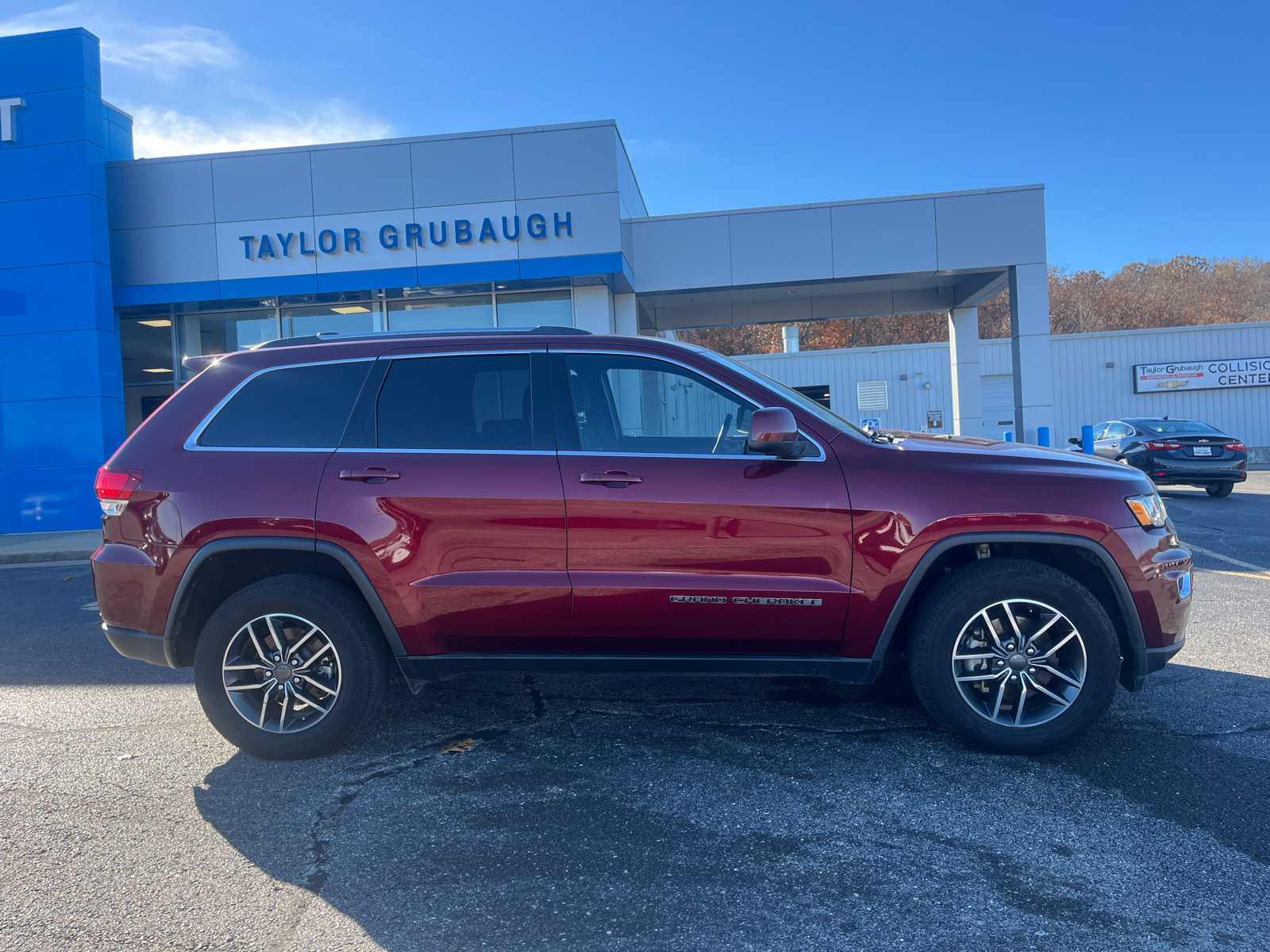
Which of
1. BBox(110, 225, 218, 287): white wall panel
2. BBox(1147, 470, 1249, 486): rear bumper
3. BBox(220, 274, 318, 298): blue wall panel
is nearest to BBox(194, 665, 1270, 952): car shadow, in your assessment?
BBox(220, 274, 318, 298): blue wall panel

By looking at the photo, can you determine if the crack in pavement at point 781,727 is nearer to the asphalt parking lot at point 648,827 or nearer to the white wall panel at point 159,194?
the asphalt parking lot at point 648,827

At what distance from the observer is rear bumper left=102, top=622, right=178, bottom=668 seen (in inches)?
153

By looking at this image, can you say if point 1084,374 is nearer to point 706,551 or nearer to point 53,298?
point 53,298

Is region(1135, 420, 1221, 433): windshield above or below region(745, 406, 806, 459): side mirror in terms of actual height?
above

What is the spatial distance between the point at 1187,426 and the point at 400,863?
16.9 metres

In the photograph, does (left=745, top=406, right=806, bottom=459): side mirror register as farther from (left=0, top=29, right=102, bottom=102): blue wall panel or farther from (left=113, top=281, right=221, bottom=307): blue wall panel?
(left=0, top=29, right=102, bottom=102): blue wall panel

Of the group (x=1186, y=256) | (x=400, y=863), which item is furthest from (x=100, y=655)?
(x=1186, y=256)

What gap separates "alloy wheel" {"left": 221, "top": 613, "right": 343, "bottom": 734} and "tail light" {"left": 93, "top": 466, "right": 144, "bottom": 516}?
80 cm

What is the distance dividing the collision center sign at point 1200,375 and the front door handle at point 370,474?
30.8 metres

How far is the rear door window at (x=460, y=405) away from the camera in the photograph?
152 inches

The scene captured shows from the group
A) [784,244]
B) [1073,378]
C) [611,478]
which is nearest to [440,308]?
[784,244]

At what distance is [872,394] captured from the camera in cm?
2847

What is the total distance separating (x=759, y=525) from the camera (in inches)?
143

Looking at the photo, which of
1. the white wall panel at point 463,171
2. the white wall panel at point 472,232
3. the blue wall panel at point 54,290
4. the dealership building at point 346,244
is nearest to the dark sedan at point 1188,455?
the dealership building at point 346,244
